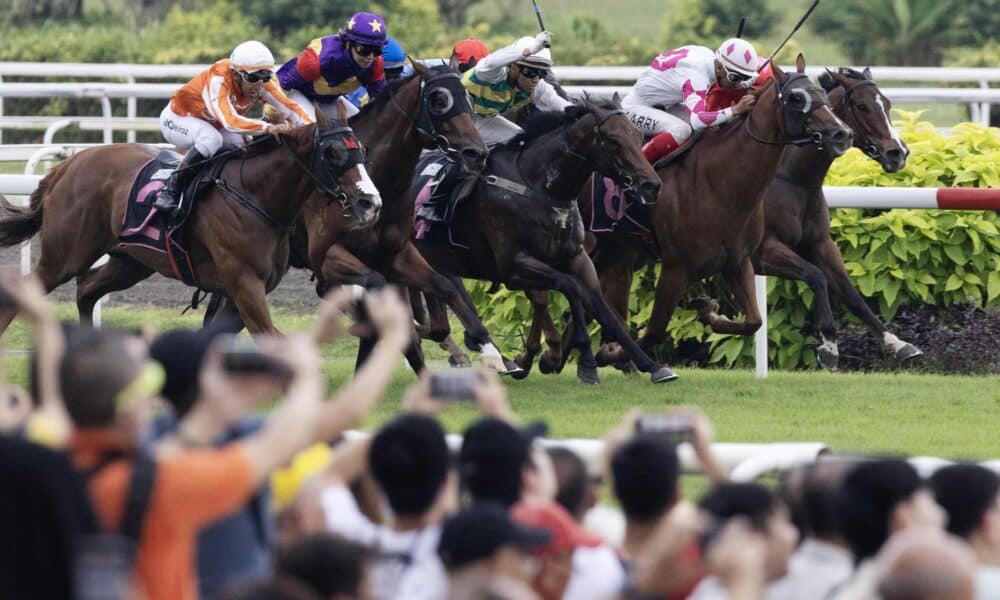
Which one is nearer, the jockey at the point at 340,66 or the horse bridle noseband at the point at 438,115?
the horse bridle noseband at the point at 438,115

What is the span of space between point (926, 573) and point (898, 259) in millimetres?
7985

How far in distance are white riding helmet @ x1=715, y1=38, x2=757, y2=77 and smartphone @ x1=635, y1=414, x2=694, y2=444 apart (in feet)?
21.0

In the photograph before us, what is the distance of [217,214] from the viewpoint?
369 inches

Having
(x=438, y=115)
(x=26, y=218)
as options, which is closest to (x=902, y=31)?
(x=26, y=218)

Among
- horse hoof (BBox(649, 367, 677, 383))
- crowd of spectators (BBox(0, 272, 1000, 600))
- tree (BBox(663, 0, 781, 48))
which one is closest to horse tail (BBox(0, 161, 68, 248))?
horse hoof (BBox(649, 367, 677, 383))

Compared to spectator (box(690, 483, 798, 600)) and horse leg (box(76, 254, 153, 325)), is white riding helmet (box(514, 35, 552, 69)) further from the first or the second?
spectator (box(690, 483, 798, 600))

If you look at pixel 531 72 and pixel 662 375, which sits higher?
pixel 531 72

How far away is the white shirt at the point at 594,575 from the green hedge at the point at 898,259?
7.17 m

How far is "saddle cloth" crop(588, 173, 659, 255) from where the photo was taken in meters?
10.2

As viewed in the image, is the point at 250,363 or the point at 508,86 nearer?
the point at 250,363

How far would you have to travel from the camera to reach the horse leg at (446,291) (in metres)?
9.45

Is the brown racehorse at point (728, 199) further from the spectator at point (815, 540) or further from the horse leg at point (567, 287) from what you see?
the spectator at point (815, 540)

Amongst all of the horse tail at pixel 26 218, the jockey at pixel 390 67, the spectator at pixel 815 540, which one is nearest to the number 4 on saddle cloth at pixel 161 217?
the horse tail at pixel 26 218

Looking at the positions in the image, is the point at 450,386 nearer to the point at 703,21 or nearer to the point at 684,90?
the point at 684,90
